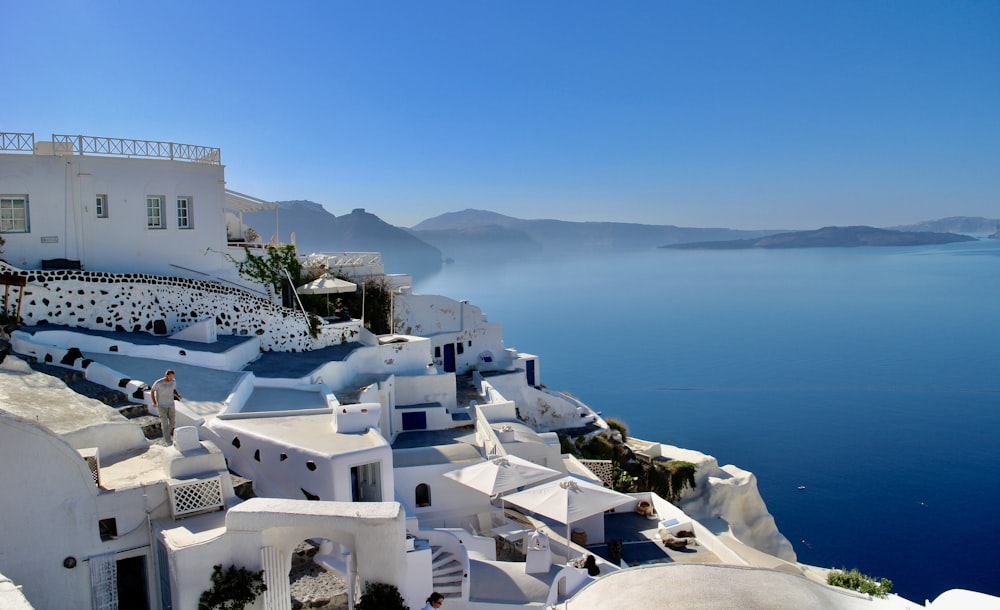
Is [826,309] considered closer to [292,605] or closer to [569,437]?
[569,437]

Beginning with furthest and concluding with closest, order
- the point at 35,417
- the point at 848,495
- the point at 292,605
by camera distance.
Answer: the point at 848,495
the point at 35,417
the point at 292,605

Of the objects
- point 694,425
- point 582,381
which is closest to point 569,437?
point 694,425

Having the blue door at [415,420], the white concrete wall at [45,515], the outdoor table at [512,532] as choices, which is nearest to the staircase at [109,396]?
the white concrete wall at [45,515]

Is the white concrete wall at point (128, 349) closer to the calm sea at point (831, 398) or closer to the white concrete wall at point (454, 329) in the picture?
the white concrete wall at point (454, 329)

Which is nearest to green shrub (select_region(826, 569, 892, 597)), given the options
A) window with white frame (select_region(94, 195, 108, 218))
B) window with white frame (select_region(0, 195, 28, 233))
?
window with white frame (select_region(94, 195, 108, 218))

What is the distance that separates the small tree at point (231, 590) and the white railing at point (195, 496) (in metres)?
1.39

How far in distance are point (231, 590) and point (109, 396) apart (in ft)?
22.2

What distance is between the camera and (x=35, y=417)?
10.8m

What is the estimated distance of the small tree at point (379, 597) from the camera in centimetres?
846

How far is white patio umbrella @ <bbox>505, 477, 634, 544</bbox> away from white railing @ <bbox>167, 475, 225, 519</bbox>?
6.82 meters

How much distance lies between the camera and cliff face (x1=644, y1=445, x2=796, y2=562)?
26.7 metres

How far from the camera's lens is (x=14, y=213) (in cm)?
1767

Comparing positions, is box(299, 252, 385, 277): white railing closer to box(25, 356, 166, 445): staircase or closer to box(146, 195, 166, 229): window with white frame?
box(146, 195, 166, 229): window with white frame

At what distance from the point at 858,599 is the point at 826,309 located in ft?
388
